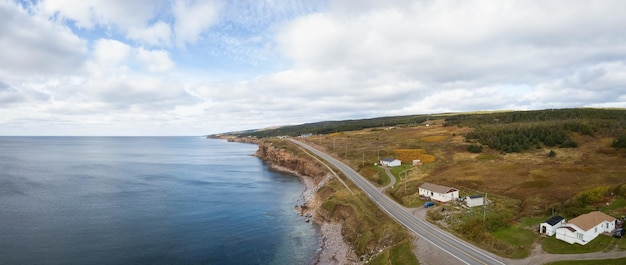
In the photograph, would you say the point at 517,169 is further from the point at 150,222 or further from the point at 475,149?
the point at 150,222

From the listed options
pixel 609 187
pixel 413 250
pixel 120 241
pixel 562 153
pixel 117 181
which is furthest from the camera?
pixel 117 181

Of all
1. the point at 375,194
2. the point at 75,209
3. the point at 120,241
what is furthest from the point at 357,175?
the point at 75,209

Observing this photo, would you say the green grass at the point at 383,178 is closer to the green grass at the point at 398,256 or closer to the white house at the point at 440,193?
the white house at the point at 440,193

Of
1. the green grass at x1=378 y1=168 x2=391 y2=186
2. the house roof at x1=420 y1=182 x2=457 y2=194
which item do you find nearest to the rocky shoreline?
the green grass at x1=378 y1=168 x2=391 y2=186

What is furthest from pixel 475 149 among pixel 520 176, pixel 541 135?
pixel 520 176

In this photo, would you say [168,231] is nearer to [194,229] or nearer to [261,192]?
[194,229]

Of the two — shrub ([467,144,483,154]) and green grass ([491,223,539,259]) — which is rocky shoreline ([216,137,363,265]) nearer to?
green grass ([491,223,539,259])

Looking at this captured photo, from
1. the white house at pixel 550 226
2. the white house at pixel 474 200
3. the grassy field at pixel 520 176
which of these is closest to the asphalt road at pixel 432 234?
the grassy field at pixel 520 176
